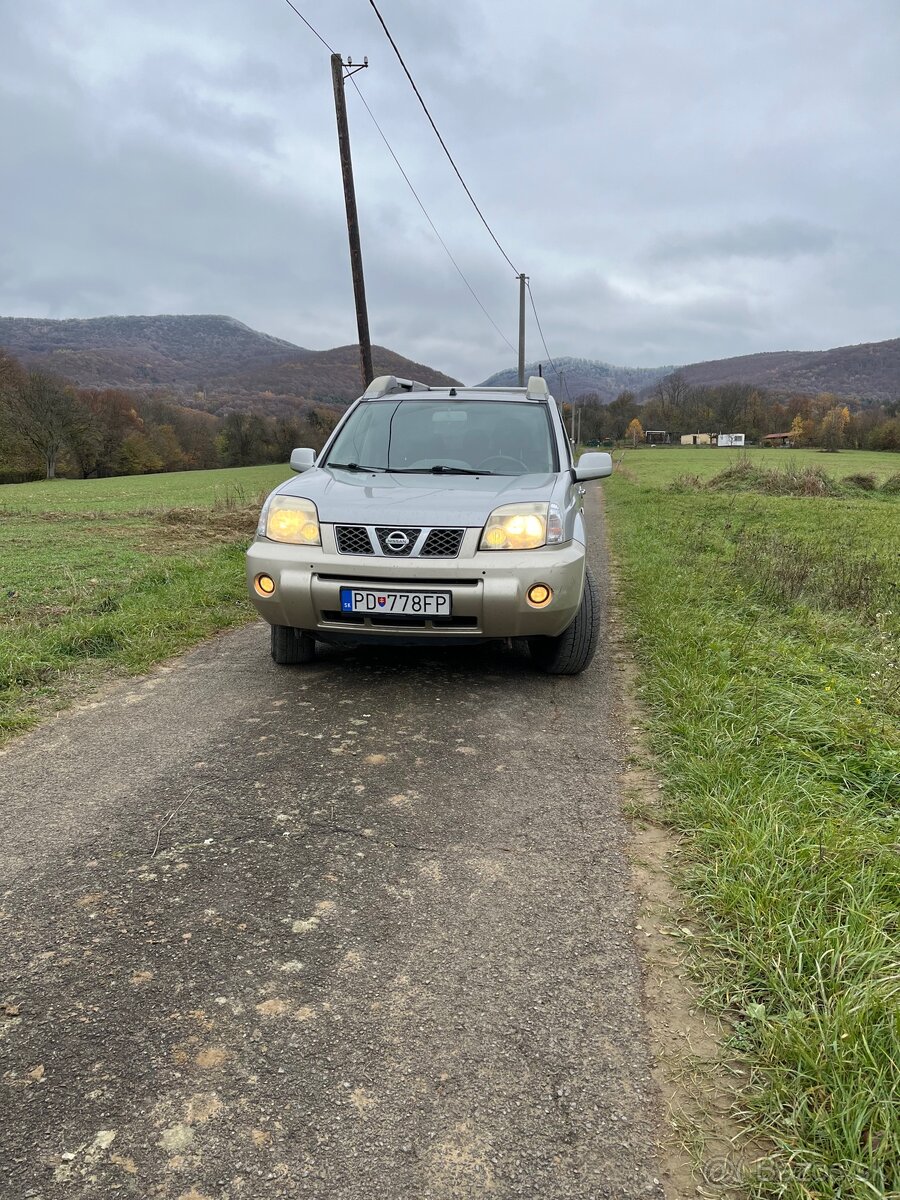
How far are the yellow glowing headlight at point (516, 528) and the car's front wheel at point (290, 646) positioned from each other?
1.43m

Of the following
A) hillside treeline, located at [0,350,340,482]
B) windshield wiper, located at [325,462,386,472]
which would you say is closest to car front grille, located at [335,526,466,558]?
windshield wiper, located at [325,462,386,472]

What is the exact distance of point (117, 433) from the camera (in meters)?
64.6

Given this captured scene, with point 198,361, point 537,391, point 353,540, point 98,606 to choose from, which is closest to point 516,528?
point 353,540

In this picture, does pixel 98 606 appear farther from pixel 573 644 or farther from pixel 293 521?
pixel 573 644

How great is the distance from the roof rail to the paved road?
309cm

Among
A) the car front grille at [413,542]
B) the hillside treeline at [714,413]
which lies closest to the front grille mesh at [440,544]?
the car front grille at [413,542]

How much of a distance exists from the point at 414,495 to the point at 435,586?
645 millimetres

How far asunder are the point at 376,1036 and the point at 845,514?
1687 centimetres

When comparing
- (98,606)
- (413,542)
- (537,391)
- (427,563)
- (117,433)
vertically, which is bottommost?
(98,606)

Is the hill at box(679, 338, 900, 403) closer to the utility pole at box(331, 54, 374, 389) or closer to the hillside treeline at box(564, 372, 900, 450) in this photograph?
the hillside treeline at box(564, 372, 900, 450)

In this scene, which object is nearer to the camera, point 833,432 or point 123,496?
point 123,496

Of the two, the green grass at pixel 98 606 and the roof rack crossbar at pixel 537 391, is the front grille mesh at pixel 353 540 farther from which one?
the roof rack crossbar at pixel 537 391

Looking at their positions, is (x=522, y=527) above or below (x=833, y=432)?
below

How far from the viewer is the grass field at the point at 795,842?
1394 mm
